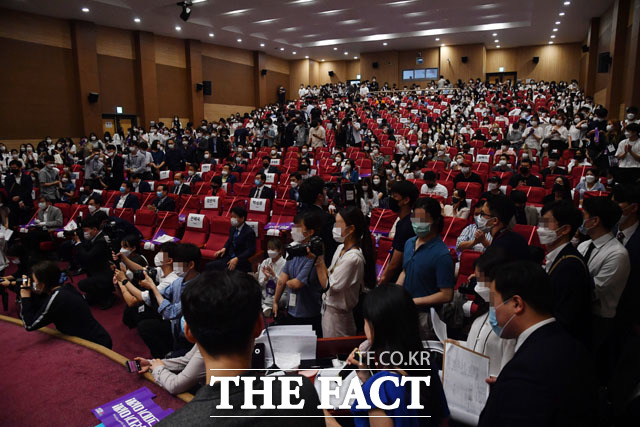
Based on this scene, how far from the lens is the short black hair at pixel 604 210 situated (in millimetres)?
2844

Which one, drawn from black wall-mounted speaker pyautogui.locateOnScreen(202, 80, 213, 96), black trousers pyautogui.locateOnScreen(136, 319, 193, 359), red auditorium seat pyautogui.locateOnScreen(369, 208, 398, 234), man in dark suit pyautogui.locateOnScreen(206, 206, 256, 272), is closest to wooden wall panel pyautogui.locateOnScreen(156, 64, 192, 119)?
black wall-mounted speaker pyautogui.locateOnScreen(202, 80, 213, 96)

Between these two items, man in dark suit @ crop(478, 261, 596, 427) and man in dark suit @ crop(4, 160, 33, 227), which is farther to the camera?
man in dark suit @ crop(4, 160, 33, 227)

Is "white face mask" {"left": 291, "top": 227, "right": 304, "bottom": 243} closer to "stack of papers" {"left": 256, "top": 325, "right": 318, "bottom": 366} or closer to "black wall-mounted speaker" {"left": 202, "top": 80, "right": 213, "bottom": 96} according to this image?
"stack of papers" {"left": 256, "top": 325, "right": 318, "bottom": 366}

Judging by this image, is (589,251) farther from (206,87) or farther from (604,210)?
(206,87)

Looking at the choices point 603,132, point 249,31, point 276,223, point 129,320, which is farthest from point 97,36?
point 603,132

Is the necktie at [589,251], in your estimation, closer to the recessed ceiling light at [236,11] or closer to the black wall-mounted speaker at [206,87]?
the recessed ceiling light at [236,11]

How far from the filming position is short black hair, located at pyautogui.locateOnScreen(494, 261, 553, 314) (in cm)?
169

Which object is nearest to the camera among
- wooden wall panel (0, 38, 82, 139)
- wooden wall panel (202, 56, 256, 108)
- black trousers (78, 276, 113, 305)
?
black trousers (78, 276, 113, 305)

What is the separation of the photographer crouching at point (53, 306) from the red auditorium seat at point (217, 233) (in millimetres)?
3247

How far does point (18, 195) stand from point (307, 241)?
349 inches

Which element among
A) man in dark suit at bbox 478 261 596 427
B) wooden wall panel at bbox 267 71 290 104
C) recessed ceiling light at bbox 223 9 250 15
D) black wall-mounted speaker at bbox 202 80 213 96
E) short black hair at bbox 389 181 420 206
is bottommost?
man in dark suit at bbox 478 261 596 427

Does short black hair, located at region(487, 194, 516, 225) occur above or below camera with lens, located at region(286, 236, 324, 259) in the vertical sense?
above

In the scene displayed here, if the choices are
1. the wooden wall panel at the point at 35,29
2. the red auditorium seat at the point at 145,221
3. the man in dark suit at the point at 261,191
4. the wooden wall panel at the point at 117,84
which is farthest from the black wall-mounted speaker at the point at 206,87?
the red auditorium seat at the point at 145,221

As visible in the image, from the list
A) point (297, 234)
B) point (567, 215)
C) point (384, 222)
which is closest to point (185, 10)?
point (384, 222)
